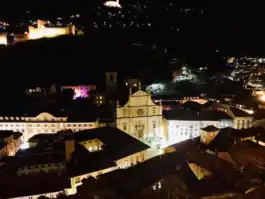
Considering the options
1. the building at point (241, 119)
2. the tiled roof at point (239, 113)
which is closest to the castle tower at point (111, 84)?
the tiled roof at point (239, 113)

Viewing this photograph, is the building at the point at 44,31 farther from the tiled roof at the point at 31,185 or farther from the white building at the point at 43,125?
the tiled roof at the point at 31,185

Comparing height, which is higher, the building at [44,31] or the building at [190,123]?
the building at [44,31]

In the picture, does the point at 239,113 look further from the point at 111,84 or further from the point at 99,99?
the point at 111,84

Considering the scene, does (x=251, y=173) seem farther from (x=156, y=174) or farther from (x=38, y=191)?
(x=38, y=191)

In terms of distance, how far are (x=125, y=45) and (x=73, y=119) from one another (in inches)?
1967

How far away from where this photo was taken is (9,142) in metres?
35.2

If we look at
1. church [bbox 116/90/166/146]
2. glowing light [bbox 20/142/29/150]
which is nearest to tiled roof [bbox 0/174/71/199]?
glowing light [bbox 20/142/29/150]

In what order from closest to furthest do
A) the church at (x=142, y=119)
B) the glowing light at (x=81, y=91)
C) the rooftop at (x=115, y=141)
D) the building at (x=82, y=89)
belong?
the rooftop at (x=115, y=141) < the church at (x=142, y=119) < the building at (x=82, y=89) < the glowing light at (x=81, y=91)

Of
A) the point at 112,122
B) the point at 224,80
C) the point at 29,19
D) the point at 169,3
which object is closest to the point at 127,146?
the point at 112,122

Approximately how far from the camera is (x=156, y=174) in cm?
2500

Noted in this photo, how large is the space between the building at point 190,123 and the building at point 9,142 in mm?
16856

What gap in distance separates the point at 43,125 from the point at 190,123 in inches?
675

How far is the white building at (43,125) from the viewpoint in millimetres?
40156

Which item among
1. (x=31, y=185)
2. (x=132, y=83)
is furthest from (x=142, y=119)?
(x=132, y=83)
